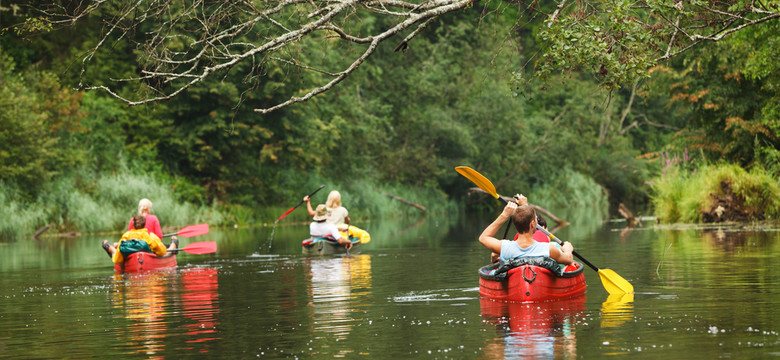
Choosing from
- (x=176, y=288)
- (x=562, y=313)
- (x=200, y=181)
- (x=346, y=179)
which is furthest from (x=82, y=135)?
(x=562, y=313)

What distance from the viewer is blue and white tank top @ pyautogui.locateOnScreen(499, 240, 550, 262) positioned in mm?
12133

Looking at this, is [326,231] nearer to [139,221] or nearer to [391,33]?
[139,221]

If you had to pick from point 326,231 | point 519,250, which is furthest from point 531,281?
point 326,231

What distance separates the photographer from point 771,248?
1895 cm

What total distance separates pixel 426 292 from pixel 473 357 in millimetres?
5668

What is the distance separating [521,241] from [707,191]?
56.1 ft

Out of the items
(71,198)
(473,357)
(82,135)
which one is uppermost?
(82,135)

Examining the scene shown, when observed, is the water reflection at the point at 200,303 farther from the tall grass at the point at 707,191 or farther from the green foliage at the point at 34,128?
the green foliage at the point at 34,128

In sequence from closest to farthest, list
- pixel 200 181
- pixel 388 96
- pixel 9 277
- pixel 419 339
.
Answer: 1. pixel 419 339
2. pixel 9 277
3. pixel 200 181
4. pixel 388 96

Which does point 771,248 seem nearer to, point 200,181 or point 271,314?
point 271,314

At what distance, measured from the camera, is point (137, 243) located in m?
19.5

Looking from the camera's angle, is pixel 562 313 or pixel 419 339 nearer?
pixel 419 339

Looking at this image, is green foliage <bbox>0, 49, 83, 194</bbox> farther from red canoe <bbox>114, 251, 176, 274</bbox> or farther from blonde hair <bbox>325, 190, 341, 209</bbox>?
red canoe <bbox>114, 251, 176, 274</bbox>

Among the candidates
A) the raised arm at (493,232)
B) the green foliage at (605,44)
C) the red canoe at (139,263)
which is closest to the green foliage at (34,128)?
the red canoe at (139,263)
